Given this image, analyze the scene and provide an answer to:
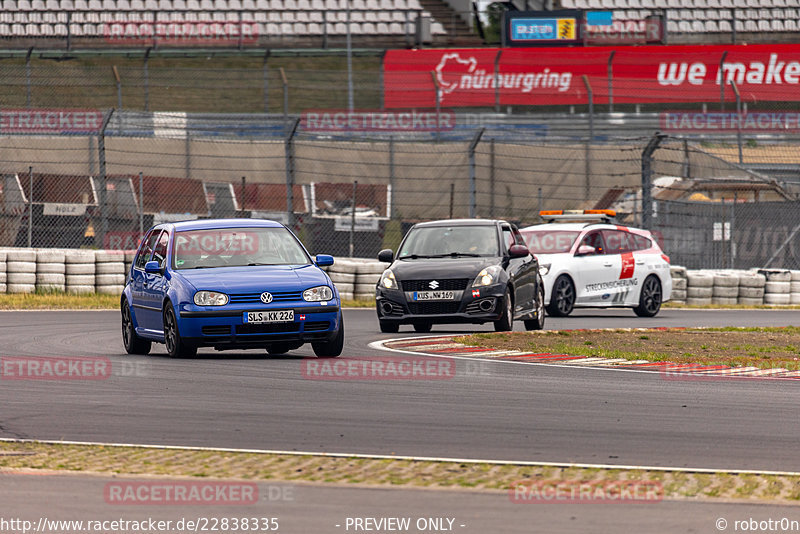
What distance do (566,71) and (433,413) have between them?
33.7m

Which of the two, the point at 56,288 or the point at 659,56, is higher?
the point at 659,56

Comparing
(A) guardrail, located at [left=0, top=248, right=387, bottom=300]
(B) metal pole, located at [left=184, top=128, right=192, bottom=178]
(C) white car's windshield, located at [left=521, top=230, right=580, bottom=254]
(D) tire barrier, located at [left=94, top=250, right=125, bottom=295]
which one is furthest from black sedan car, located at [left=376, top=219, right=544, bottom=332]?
(B) metal pole, located at [left=184, top=128, right=192, bottom=178]

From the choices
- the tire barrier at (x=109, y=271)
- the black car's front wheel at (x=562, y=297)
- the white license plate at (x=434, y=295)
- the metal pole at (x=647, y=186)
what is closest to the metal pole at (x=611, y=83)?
the metal pole at (x=647, y=186)

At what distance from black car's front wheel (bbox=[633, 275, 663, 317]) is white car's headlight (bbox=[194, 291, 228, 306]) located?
10292 mm

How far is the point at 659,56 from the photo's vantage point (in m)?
41.4

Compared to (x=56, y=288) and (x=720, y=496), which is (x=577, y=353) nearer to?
(x=720, y=496)

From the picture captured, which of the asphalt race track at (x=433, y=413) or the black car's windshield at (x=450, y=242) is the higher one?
the black car's windshield at (x=450, y=242)

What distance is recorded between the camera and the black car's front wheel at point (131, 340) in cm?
1327

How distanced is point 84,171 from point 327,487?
63.6 ft

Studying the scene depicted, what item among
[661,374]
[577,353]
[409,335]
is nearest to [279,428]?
[661,374]

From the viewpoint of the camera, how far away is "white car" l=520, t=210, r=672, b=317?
64.8 ft

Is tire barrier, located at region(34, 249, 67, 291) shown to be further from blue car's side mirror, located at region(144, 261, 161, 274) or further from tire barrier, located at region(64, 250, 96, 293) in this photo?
blue car's side mirror, located at region(144, 261, 161, 274)

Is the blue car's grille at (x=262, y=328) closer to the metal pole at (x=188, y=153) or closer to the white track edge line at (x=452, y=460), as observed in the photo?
the white track edge line at (x=452, y=460)

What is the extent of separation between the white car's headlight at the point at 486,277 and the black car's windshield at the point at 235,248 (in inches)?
119
